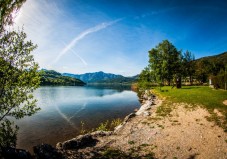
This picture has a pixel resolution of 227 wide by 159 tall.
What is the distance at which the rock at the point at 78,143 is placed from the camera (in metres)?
14.3

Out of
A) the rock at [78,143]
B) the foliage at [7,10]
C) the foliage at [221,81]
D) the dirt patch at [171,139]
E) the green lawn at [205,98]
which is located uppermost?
the foliage at [7,10]

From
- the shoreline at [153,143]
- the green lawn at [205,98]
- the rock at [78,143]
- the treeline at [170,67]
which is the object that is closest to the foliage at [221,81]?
the green lawn at [205,98]

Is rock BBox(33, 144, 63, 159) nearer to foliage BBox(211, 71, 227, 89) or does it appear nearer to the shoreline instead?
the shoreline

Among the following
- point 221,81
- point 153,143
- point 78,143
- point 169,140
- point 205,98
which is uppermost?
point 221,81

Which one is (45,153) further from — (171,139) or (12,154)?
(171,139)

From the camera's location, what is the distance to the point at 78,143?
48.4 ft

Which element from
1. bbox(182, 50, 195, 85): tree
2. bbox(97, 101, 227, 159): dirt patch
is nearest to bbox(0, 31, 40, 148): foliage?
bbox(97, 101, 227, 159): dirt patch

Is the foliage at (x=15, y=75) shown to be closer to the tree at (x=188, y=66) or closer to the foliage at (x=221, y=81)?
the foliage at (x=221, y=81)

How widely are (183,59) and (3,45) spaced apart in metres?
91.9

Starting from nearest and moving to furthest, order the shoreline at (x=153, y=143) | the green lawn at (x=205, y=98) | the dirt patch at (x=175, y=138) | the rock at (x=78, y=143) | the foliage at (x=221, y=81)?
the shoreline at (x=153, y=143) → the dirt patch at (x=175, y=138) → the rock at (x=78, y=143) → the green lawn at (x=205, y=98) → the foliage at (x=221, y=81)

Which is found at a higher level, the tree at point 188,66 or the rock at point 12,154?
the tree at point 188,66

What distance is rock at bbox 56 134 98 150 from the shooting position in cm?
1430

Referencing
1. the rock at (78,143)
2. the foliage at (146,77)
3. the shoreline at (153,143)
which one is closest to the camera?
the shoreline at (153,143)

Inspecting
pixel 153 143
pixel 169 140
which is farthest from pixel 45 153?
pixel 169 140
